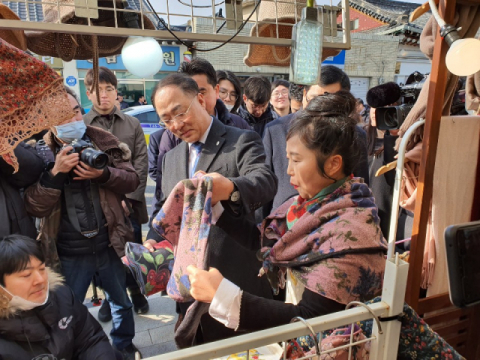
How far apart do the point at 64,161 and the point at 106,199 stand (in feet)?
1.17

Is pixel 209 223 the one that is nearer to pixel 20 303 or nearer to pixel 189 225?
pixel 189 225

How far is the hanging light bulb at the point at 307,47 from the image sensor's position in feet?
4.08

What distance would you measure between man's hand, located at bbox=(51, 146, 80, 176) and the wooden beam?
→ 164 cm

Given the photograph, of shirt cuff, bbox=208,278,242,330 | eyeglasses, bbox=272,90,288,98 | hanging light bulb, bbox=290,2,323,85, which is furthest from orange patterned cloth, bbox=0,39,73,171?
eyeglasses, bbox=272,90,288,98

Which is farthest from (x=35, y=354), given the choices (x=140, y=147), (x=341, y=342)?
(x=140, y=147)

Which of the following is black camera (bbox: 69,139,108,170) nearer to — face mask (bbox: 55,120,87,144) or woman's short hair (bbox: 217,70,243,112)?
face mask (bbox: 55,120,87,144)

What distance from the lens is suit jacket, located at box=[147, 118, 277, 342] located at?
146 cm

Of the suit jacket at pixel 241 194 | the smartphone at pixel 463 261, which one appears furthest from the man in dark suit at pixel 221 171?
the smartphone at pixel 463 261

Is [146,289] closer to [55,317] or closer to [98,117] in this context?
[55,317]

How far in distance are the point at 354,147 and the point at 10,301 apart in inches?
59.3

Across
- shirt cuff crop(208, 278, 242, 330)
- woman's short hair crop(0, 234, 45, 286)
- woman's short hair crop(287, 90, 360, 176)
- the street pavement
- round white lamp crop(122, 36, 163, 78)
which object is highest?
round white lamp crop(122, 36, 163, 78)

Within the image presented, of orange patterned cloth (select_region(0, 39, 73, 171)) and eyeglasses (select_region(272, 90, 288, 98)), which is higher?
orange patterned cloth (select_region(0, 39, 73, 171))

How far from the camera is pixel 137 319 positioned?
9.36 feet

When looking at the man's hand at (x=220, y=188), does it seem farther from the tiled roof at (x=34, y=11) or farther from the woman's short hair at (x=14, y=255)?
the woman's short hair at (x=14, y=255)
